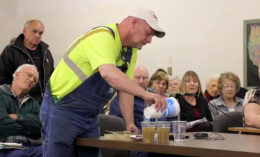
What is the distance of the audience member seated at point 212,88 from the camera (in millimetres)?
5891

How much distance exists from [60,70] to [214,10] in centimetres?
443

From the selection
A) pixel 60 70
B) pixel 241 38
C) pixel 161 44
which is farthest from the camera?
pixel 161 44

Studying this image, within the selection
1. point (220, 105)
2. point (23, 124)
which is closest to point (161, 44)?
point (220, 105)

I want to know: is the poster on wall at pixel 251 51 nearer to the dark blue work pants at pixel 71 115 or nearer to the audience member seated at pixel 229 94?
the audience member seated at pixel 229 94

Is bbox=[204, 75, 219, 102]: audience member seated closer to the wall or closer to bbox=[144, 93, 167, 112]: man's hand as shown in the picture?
the wall

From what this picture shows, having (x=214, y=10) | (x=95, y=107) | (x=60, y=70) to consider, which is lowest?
(x=95, y=107)

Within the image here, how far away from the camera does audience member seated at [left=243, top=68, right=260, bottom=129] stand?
3032mm

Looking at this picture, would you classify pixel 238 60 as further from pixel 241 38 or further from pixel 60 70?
pixel 60 70

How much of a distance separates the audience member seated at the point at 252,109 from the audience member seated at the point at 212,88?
107 inches

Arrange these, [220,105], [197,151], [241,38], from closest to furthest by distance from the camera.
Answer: [197,151]
[220,105]
[241,38]

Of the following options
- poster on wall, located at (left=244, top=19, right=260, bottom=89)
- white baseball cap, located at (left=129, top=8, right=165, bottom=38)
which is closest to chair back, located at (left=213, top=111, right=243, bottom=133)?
white baseball cap, located at (left=129, top=8, right=165, bottom=38)

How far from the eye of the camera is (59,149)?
7.57ft

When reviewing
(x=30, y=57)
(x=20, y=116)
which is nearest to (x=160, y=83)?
(x=30, y=57)

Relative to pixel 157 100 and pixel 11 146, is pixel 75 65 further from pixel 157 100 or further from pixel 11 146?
pixel 11 146
